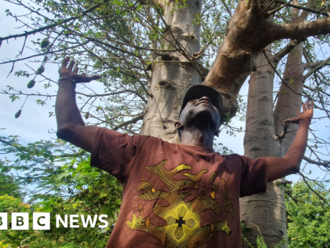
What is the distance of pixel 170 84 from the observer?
377 centimetres

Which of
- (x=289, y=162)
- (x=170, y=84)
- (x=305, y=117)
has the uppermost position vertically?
(x=170, y=84)

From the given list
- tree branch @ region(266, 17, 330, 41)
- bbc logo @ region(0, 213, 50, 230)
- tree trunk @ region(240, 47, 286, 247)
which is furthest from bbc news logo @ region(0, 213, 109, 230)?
tree branch @ region(266, 17, 330, 41)

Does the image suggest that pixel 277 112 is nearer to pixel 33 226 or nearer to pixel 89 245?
pixel 89 245

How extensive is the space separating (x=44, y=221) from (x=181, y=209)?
1.56 meters

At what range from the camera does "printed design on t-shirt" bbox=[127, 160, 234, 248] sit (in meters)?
1.67

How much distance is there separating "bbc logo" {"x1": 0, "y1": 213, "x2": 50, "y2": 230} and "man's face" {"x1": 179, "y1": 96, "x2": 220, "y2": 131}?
1.60 m

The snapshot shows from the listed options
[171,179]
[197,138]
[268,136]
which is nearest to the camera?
[171,179]

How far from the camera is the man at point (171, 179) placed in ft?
5.57

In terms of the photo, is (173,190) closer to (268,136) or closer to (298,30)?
(298,30)

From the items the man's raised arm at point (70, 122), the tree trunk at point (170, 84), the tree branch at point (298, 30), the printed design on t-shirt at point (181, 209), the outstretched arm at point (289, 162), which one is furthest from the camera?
the tree trunk at point (170, 84)

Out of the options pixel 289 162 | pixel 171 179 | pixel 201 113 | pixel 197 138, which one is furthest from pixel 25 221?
pixel 289 162

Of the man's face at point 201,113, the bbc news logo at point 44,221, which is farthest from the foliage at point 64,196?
the man's face at point 201,113

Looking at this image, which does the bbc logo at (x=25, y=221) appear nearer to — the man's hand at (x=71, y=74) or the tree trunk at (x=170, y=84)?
the man's hand at (x=71, y=74)

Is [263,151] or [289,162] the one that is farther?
[263,151]
